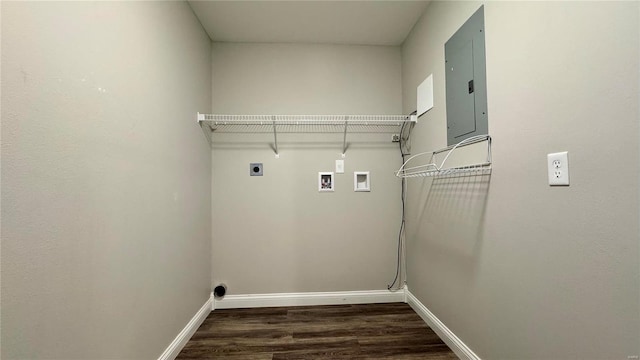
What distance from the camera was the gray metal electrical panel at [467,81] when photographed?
1.32 meters

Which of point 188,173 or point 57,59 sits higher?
point 57,59

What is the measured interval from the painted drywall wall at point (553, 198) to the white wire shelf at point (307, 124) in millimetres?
944

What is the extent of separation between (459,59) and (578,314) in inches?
54.0

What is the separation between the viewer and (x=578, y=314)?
879 mm

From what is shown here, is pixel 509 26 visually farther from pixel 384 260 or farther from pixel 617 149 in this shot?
pixel 384 260

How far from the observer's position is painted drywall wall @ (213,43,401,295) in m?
2.26

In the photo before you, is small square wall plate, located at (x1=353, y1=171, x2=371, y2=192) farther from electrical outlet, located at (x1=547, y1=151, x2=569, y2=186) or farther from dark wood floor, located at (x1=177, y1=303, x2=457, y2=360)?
electrical outlet, located at (x1=547, y1=151, x2=569, y2=186)

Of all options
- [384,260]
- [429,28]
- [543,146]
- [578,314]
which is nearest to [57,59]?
[543,146]

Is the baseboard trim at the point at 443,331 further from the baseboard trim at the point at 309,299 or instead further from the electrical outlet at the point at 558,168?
the electrical outlet at the point at 558,168

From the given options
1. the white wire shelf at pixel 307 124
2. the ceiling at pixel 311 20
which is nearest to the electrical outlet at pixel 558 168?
the white wire shelf at pixel 307 124

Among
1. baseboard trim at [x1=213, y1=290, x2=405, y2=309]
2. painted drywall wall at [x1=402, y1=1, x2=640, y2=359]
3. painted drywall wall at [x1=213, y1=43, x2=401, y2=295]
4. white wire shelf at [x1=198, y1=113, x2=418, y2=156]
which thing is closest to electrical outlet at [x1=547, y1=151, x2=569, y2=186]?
painted drywall wall at [x1=402, y1=1, x2=640, y2=359]

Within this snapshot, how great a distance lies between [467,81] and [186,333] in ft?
8.09

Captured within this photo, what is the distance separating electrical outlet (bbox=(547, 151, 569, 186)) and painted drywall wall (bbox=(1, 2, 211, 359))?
70.4 inches

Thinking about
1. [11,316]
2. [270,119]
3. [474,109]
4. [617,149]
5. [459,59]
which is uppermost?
[459,59]
